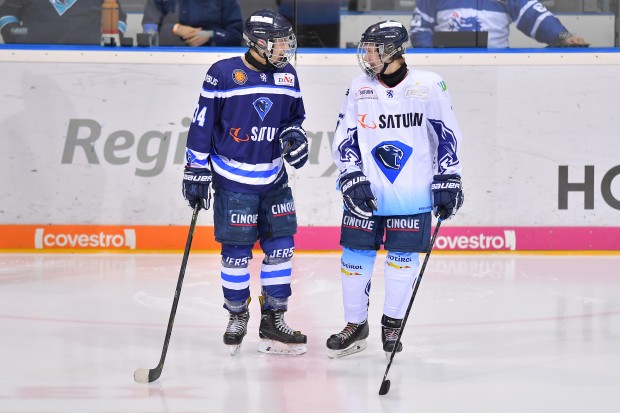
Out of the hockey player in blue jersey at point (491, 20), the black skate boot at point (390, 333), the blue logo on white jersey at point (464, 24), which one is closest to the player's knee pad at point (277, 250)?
the black skate boot at point (390, 333)

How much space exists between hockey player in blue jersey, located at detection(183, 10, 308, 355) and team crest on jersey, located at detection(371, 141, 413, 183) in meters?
0.29

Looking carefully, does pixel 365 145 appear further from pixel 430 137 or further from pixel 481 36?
pixel 481 36

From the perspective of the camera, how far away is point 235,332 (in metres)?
4.07

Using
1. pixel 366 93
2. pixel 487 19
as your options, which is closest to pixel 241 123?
pixel 366 93

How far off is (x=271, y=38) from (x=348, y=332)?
45.2 inches

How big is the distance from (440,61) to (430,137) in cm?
250

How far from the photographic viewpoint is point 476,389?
3.53 metres

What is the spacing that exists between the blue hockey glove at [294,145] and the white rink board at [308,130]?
239cm

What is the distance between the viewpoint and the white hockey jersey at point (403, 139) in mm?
3953

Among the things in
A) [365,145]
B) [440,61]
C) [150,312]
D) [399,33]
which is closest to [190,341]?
[150,312]

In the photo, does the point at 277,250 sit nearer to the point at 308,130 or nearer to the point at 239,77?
the point at 239,77

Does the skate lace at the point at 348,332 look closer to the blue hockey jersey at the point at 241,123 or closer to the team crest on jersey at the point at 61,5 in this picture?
the blue hockey jersey at the point at 241,123

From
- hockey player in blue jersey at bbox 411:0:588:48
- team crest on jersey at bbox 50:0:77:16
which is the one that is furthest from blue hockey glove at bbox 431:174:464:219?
team crest on jersey at bbox 50:0:77:16

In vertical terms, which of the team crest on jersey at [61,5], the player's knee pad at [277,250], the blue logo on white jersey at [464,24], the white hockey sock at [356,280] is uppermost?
the team crest on jersey at [61,5]
